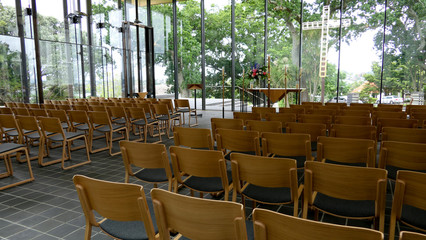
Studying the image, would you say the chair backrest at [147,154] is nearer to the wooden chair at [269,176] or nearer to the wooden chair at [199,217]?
the wooden chair at [269,176]

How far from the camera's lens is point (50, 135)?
498 centimetres

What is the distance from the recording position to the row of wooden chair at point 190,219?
1.15 meters

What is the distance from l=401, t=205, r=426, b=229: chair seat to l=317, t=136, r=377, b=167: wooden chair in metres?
0.69

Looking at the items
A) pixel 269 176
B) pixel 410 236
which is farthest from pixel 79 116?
pixel 410 236

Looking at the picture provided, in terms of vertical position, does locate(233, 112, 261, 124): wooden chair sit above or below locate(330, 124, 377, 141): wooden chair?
above

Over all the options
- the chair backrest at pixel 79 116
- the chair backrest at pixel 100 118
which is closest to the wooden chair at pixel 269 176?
the chair backrest at pixel 100 118

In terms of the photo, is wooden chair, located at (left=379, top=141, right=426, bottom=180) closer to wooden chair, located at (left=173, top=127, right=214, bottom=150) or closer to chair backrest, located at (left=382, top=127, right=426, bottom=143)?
chair backrest, located at (left=382, top=127, right=426, bottom=143)

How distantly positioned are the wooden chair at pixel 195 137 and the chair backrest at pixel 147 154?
88 centimetres

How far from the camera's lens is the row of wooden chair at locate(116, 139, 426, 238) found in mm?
1939

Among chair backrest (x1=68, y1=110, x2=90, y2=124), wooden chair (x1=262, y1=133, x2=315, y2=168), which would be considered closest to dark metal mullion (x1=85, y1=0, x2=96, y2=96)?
chair backrest (x1=68, y1=110, x2=90, y2=124)

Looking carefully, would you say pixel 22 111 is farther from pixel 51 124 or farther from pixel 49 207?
pixel 49 207

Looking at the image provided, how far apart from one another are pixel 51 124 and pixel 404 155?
4795 millimetres

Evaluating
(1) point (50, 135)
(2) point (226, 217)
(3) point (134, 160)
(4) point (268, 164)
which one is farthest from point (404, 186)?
(1) point (50, 135)

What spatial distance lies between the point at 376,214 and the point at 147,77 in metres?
12.6
